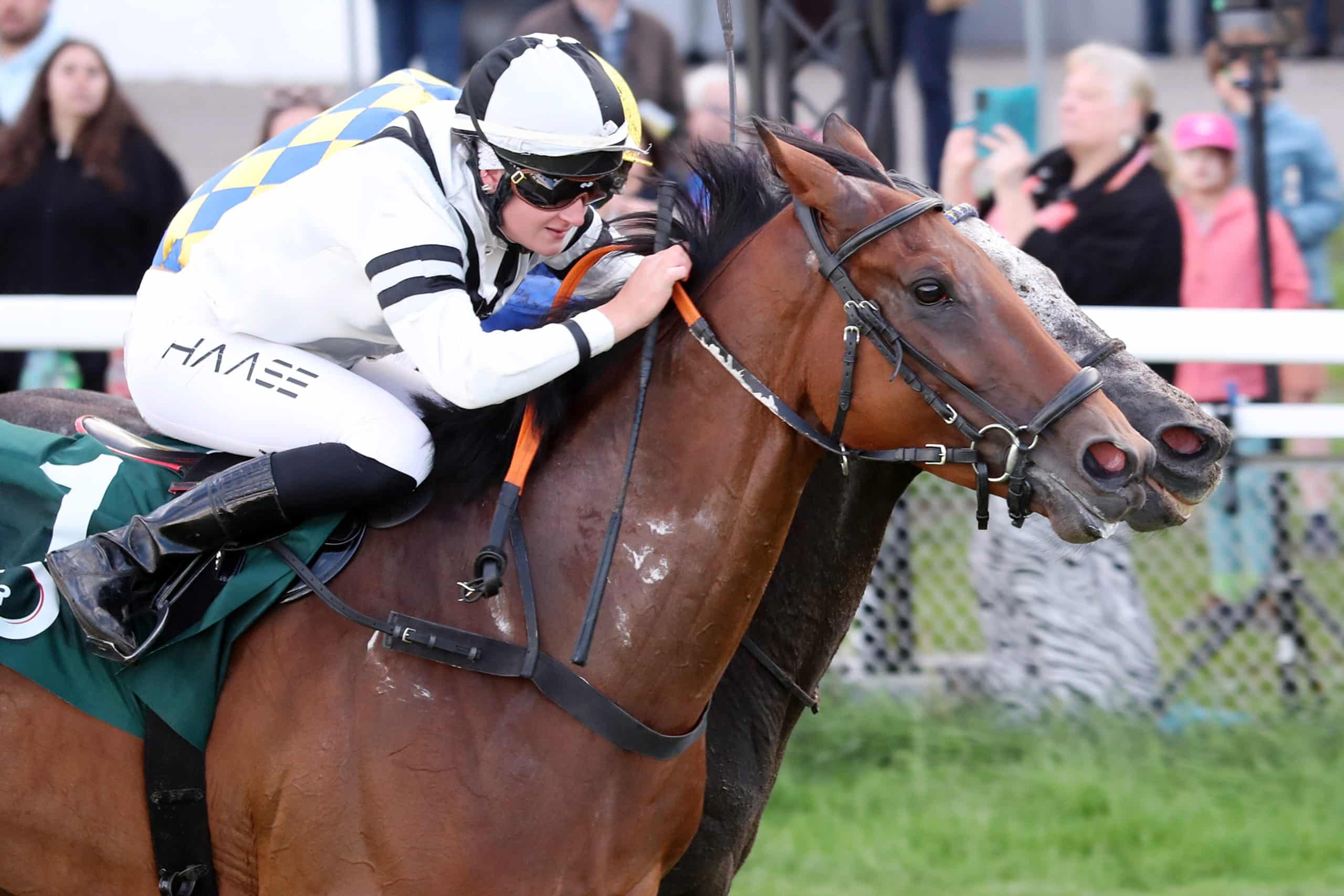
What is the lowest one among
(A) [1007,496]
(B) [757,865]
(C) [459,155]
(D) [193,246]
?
(B) [757,865]

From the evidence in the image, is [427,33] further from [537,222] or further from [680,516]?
[680,516]

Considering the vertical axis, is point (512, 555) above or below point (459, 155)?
below

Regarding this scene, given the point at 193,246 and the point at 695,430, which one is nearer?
the point at 695,430

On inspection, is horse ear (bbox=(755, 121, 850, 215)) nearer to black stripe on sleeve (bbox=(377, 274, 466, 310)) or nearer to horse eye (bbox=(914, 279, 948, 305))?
horse eye (bbox=(914, 279, 948, 305))

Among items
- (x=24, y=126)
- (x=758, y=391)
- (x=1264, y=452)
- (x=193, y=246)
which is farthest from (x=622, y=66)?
(x=758, y=391)

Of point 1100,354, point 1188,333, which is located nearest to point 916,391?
point 1100,354

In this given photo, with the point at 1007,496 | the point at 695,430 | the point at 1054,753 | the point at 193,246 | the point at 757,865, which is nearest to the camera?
the point at 1007,496

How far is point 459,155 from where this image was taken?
293cm

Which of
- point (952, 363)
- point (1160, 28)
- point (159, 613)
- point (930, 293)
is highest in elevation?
point (930, 293)

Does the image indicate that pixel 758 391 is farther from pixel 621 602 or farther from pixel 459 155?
pixel 459 155

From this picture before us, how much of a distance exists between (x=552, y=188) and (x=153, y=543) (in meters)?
0.92

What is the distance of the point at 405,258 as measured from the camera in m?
2.76

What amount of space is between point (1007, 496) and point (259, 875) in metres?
1.43

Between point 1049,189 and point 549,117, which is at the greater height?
point 549,117
